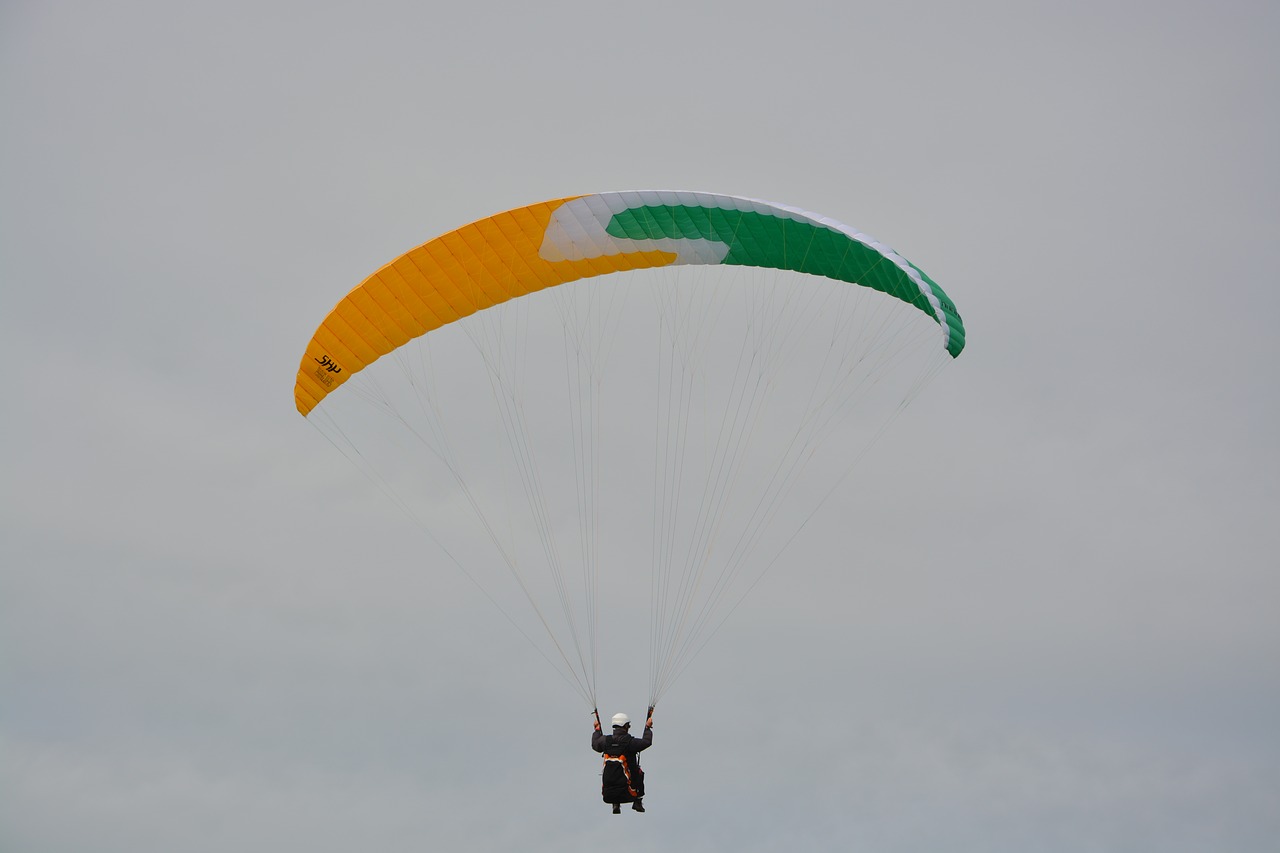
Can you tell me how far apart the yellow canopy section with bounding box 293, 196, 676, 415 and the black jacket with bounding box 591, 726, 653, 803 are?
686cm

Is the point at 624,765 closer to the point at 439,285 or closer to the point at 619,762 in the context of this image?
the point at 619,762

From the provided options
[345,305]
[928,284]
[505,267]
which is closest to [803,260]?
[928,284]

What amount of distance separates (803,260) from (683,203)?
2146mm

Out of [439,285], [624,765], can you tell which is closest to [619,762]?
[624,765]

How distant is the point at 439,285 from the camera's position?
87.7 ft

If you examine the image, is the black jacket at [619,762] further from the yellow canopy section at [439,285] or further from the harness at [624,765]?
the yellow canopy section at [439,285]

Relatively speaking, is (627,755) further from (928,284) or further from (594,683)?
(928,284)

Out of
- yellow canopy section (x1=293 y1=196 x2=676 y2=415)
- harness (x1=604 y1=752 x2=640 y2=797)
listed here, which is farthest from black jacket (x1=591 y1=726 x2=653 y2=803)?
yellow canopy section (x1=293 y1=196 x2=676 y2=415)

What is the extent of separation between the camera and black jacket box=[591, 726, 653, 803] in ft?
80.2

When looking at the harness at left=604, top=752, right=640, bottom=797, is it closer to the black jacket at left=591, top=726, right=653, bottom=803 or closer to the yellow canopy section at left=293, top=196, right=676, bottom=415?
the black jacket at left=591, top=726, right=653, bottom=803

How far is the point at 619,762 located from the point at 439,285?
7.54 meters

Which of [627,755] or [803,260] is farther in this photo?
[803,260]

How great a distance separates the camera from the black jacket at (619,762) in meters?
24.4

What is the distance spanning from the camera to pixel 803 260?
87.8 feet
